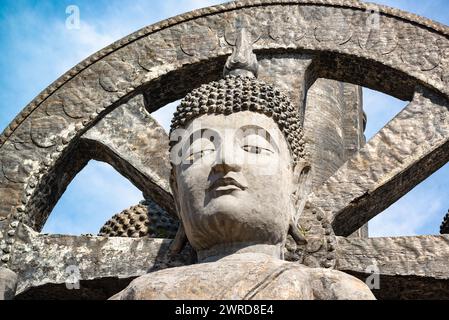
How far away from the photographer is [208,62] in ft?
24.7

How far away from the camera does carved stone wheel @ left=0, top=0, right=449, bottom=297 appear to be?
6918mm

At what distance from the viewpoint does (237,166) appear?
541cm

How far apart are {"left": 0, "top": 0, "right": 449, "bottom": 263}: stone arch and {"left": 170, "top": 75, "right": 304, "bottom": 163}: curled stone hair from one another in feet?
2.98

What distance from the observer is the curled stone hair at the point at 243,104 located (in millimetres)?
5859

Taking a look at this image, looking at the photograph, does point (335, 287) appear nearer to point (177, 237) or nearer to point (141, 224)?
point (177, 237)

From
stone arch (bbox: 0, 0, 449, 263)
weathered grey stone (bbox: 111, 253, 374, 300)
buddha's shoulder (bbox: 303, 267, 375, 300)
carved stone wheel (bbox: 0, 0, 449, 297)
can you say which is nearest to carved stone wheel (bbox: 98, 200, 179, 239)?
carved stone wheel (bbox: 0, 0, 449, 297)

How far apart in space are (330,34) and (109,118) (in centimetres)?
179

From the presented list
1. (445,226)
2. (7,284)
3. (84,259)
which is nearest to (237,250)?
(84,259)

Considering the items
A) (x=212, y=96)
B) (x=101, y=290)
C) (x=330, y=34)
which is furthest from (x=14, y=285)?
(x=330, y=34)

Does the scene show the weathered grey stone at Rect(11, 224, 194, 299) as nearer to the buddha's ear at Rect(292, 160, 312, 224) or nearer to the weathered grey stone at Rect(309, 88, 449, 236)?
the buddha's ear at Rect(292, 160, 312, 224)

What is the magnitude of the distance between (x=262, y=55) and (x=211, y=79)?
438mm

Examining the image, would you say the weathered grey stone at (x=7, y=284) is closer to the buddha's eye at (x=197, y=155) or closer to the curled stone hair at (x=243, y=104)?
the curled stone hair at (x=243, y=104)

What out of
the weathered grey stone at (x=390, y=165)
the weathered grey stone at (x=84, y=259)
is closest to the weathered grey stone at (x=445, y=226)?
the weathered grey stone at (x=390, y=165)
